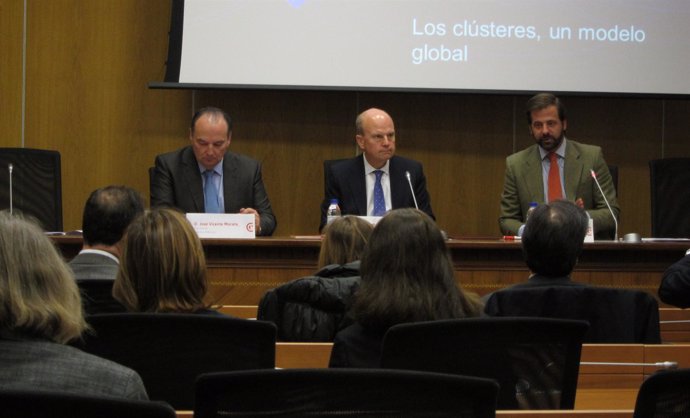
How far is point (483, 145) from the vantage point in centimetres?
758

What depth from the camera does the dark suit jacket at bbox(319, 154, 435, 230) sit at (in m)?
6.30

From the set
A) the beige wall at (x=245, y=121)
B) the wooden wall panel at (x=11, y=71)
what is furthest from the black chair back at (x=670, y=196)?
the wooden wall panel at (x=11, y=71)

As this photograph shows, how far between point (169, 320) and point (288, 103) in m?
5.38

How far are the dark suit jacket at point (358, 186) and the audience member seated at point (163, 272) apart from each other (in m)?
3.55

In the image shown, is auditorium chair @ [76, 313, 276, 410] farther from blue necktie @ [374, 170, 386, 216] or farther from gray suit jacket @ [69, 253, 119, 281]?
blue necktie @ [374, 170, 386, 216]

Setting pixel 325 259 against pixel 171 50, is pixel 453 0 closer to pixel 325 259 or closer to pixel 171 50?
pixel 171 50

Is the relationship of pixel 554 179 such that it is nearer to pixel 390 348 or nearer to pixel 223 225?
pixel 223 225

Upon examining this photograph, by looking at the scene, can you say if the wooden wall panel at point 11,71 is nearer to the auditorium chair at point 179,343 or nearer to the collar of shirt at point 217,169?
the collar of shirt at point 217,169

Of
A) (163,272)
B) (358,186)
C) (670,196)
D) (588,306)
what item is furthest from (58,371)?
(670,196)

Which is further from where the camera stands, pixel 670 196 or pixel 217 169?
pixel 670 196

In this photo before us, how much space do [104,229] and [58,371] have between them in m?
2.05

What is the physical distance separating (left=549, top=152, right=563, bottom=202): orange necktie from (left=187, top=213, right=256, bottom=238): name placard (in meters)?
2.00

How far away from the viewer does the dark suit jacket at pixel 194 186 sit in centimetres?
605

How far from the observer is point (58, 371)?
5.39 feet
